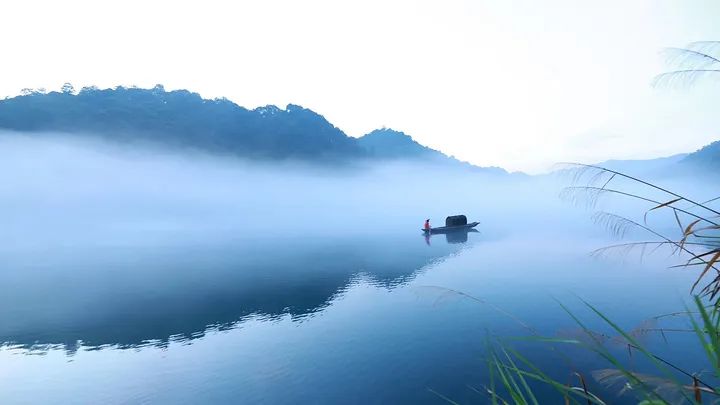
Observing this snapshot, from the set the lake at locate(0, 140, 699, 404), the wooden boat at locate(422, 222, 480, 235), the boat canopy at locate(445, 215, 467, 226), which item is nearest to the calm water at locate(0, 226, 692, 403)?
the lake at locate(0, 140, 699, 404)

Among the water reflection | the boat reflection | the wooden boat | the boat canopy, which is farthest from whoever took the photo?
the boat canopy

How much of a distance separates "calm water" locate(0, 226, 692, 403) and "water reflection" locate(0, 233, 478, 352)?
27 cm

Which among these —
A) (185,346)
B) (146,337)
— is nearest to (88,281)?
(146,337)

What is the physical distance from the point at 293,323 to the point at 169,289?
86.8ft

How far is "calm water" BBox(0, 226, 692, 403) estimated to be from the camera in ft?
61.2

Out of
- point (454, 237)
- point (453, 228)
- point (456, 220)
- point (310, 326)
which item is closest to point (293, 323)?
point (310, 326)

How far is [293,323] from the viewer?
29.0 meters

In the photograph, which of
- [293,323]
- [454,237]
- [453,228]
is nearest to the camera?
[293,323]

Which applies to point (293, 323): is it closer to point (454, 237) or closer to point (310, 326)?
point (310, 326)

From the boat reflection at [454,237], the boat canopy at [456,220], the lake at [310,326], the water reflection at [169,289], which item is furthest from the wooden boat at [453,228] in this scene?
the lake at [310,326]

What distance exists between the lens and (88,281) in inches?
2037

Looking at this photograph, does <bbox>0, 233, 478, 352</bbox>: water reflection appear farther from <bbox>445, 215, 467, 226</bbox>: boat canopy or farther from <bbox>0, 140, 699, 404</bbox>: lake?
<bbox>445, 215, 467, 226</bbox>: boat canopy

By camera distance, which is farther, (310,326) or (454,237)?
(454,237)

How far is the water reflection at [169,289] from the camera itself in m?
29.5
